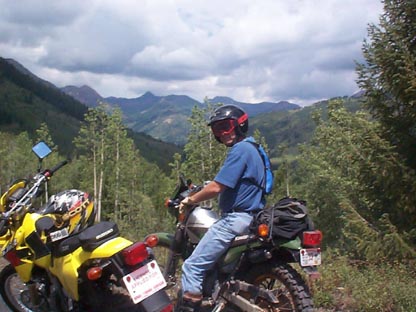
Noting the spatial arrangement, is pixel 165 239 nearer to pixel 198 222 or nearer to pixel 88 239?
pixel 198 222

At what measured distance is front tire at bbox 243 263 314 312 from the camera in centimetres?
466

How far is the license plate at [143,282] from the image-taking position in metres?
4.75

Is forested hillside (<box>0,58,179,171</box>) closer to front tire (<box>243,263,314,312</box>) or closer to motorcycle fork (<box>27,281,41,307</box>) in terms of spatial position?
motorcycle fork (<box>27,281,41,307</box>)

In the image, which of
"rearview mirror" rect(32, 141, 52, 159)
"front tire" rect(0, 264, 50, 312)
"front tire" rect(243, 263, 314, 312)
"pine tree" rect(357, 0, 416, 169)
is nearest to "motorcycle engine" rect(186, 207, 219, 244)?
"front tire" rect(243, 263, 314, 312)

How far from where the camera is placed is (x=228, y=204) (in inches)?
203

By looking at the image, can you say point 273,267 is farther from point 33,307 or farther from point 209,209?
point 33,307

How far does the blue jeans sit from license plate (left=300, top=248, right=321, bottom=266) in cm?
65

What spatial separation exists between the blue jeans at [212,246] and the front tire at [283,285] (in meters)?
0.42

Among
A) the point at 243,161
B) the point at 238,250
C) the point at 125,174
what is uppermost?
the point at 243,161

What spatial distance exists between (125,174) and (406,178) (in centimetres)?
4829

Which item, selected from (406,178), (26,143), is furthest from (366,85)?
(26,143)

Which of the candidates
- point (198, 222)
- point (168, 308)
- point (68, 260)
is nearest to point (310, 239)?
point (198, 222)

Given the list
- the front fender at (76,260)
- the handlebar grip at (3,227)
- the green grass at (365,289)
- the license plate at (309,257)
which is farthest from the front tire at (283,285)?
the handlebar grip at (3,227)

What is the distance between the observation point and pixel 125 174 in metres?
56.0
